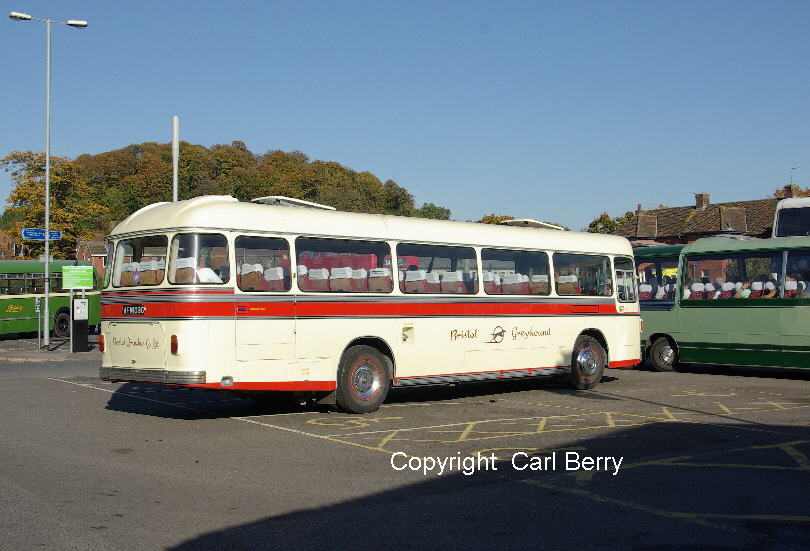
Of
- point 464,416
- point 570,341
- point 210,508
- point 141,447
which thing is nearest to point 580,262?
point 570,341

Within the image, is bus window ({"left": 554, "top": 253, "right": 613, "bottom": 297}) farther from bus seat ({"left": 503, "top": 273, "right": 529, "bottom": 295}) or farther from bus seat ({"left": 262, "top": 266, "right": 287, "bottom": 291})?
bus seat ({"left": 262, "top": 266, "right": 287, "bottom": 291})

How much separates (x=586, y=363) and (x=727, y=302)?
15.4ft

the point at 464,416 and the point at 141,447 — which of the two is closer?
the point at 141,447

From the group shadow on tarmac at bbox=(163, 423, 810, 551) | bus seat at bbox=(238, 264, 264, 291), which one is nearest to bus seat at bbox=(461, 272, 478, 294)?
bus seat at bbox=(238, 264, 264, 291)

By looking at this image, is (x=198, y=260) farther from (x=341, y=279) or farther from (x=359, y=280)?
(x=359, y=280)

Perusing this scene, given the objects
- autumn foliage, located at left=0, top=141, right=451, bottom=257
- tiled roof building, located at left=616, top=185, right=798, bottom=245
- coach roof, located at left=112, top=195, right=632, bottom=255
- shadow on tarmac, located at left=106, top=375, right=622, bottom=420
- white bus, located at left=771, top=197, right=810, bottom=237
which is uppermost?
autumn foliage, located at left=0, top=141, right=451, bottom=257

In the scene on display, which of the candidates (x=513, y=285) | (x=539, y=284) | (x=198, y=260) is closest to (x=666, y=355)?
(x=539, y=284)

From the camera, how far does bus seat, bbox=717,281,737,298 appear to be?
2008 centimetres

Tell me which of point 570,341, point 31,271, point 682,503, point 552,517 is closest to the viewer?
point 552,517

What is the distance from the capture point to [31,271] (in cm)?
3519

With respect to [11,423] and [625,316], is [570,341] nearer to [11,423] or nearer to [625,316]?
[625,316]

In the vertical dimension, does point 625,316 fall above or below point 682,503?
above

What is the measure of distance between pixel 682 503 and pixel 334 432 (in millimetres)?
5251

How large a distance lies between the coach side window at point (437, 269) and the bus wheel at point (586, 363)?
3060mm
